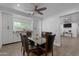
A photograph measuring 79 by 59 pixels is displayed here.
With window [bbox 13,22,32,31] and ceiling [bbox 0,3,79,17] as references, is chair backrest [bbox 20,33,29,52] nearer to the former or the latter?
window [bbox 13,22,32,31]

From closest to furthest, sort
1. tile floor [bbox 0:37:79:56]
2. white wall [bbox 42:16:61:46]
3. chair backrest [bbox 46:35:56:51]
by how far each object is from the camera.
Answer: tile floor [bbox 0:37:79:56] → white wall [bbox 42:16:61:46] → chair backrest [bbox 46:35:56:51]

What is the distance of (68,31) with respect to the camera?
2025 millimetres

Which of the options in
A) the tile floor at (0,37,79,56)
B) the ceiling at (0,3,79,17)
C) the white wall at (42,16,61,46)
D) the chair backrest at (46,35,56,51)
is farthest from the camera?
the chair backrest at (46,35,56,51)

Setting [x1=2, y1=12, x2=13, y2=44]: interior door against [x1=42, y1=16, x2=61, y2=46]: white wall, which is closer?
[x1=42, y1=16, x2=61, y2=46]: white wall

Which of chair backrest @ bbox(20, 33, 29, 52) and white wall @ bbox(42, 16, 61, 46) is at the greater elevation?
white wall @ bbox(42, 16, 61, 46)

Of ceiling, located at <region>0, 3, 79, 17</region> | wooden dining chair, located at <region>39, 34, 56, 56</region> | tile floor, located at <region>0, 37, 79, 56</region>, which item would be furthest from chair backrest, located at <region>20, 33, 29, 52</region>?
ceiling, located at <region>0, 3, 79, 17</region>

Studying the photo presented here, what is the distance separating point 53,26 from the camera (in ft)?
7.66

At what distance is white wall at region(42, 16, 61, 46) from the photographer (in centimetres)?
212

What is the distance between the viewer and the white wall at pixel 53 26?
2119mm

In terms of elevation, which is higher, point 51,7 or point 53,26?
point 51,7

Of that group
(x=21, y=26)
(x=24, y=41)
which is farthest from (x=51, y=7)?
(x=24, y=41)

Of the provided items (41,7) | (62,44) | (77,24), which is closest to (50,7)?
(41,7)

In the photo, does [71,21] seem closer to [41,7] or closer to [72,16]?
[72,16]

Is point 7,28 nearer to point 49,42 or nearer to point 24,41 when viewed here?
point 24,41
